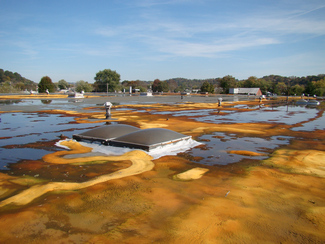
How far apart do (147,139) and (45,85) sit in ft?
355

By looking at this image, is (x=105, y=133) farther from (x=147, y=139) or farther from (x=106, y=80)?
(x=106, y=80)

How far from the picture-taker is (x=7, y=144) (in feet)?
39.5

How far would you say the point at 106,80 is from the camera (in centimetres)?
12244

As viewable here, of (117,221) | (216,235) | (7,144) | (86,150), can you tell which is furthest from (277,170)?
(7,144)

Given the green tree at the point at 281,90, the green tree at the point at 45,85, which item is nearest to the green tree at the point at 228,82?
the green tree at the point at 281,90

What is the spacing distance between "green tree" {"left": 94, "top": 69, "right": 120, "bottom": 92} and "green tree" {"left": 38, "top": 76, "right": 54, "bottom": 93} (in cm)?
2201

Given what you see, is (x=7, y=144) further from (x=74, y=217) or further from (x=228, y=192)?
(x=228, y=192)

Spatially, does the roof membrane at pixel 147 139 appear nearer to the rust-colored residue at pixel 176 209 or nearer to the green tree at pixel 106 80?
the rust-colored residue at pixel 176 209

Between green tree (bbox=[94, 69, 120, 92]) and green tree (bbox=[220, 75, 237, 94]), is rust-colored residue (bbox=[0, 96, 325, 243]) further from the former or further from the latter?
green tree (bbox=[220, 75, 237, 94])

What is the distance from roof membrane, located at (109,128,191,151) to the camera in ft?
35.2

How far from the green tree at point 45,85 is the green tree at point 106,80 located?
22.0 metres

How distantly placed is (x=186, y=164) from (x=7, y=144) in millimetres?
9142

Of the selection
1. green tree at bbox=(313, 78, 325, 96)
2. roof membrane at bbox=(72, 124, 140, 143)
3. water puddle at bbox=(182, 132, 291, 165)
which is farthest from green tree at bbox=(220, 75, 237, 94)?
roof membrane at bbox=(72, 124, 140, 143)

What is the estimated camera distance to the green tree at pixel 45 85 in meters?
106
